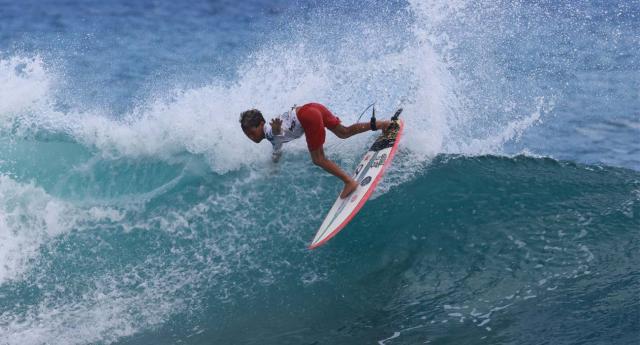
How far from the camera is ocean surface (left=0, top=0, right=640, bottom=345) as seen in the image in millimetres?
6707

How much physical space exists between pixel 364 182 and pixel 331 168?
49cm

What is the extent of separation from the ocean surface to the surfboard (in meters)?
0.38

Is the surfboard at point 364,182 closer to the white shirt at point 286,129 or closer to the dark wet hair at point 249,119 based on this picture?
the white shirt at point 286,129

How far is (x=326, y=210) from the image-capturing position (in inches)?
319

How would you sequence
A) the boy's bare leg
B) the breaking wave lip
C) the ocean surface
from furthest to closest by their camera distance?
Answer: the breaking wave lip < the boy's bare leg < the ocean surface

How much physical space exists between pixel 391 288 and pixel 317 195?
5.75 feet

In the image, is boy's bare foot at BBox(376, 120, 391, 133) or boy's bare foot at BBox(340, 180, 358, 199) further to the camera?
boy's bare foot at BBox(376, 120, 391, 133)

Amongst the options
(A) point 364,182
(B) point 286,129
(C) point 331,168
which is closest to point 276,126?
(B) point 286,129

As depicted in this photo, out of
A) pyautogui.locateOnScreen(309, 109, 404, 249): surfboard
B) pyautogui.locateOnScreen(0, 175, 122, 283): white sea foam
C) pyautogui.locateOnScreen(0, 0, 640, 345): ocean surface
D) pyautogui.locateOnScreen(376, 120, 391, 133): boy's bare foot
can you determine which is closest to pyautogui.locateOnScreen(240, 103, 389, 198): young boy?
pyautogui.locateOnScreen(309, 109, 404, 249): surfboard

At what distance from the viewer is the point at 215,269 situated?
24.5 ft

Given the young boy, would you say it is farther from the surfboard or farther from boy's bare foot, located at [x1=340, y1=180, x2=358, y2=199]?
the surfboard

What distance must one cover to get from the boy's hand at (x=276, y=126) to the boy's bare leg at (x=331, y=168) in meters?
0.45

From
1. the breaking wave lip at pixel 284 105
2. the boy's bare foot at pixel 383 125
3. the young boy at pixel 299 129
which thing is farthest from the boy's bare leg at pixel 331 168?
the breaking wave lip at pixel 284 105

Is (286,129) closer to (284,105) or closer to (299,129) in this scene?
(299,129)
